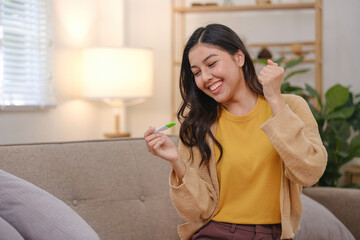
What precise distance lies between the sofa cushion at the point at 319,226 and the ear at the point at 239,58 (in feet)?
2.50

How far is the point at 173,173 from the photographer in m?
1.57

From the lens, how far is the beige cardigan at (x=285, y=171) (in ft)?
4.63

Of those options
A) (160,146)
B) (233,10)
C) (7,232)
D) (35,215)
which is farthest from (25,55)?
(7,232)

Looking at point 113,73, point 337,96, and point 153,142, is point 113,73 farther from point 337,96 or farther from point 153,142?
point 153,142

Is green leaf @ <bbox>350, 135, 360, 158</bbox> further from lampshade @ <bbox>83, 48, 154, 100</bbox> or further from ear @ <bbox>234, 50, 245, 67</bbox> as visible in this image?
ear @ <bbox>234, 50, 245, 67</bbox>

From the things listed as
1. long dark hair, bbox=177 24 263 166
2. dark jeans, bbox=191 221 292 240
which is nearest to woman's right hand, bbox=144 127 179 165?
long dark hair, bbox=177 24 263 166

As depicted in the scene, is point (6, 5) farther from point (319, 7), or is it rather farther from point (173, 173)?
point (319, 7)

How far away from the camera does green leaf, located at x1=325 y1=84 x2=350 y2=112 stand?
3275 millimetres

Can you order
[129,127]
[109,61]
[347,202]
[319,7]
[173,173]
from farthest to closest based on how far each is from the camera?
[129,127] < [319,7] < [109,61] < [347,202] < [173,173]

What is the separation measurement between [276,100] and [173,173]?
392 millimetres

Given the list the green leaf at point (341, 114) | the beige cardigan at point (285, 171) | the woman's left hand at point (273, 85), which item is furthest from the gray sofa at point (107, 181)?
the green leaf at point (341, 114)

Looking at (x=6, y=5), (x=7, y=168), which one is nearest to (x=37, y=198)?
(x=7, y=168)

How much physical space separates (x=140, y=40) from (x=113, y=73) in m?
0.99

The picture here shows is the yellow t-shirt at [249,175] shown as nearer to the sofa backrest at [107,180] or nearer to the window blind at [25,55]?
the sofa backrest at [107,180]
